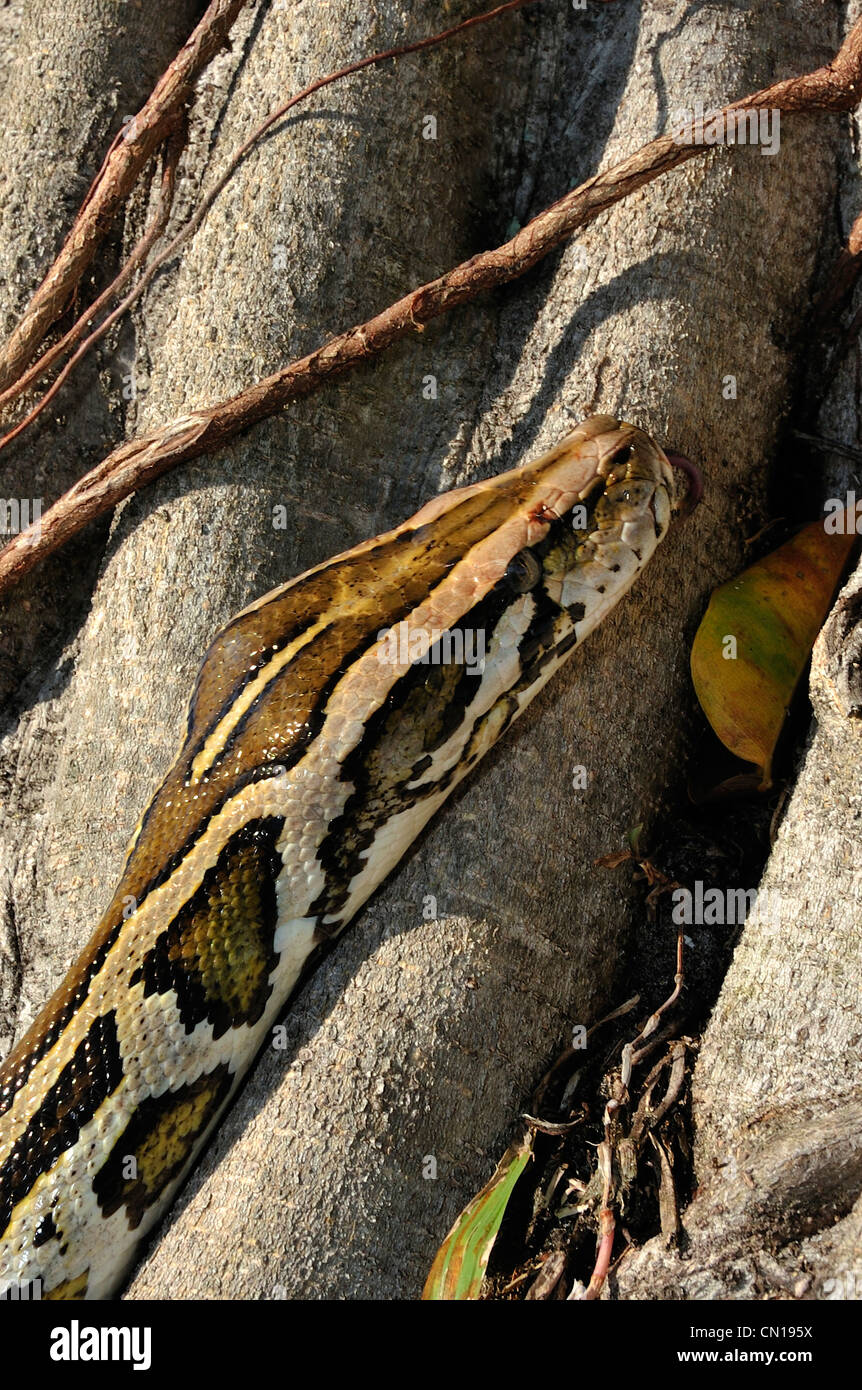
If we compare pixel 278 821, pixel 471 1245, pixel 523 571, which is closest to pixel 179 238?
pixel 523 571

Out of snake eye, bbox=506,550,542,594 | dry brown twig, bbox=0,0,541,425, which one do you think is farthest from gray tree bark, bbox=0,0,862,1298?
snake eye, bbox=506,550,542,594

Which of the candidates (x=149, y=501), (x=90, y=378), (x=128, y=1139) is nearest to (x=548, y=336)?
(x=149, y=501)

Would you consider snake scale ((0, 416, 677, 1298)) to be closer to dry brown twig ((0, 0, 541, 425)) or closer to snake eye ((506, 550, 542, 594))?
snake eye ((506, 550, 542, 594))

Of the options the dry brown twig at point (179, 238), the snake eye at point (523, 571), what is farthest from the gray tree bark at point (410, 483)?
the snake eye at point (523, 571)

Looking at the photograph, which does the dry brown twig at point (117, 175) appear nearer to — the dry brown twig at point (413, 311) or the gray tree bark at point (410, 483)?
the gray tree bark at point (410, 483)

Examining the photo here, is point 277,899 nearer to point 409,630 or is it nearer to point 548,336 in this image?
point 409,630

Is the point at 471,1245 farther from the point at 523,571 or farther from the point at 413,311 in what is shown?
the point at 413,311
